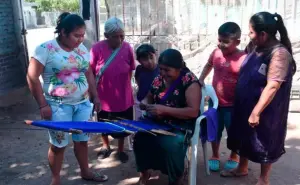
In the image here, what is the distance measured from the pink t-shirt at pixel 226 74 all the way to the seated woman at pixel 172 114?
1.81ft

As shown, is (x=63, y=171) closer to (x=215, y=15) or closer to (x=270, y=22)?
(x=270, y=22)

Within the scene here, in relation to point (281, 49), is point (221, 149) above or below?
below

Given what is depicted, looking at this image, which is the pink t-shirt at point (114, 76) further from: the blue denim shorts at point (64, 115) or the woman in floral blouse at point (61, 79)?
the blue denim shorts at point (64, 115)

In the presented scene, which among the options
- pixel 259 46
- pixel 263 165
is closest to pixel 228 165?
pixel 263 165

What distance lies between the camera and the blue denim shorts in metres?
2.84

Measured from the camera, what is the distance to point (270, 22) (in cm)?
268

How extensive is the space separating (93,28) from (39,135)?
1.78 metres

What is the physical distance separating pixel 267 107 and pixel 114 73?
162 cm

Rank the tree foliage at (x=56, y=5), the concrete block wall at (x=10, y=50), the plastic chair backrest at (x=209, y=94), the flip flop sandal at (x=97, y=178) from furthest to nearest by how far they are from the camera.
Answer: the tree foliage at (x=56, y=5) < the concrete block wall at (x=10, y=50) < the flip flop sandal at (x=97, y=178) < the plastic chair backrest at (x=209, y=94)

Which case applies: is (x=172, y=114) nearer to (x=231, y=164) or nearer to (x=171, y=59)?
(x=171, y=59)

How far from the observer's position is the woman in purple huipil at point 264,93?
8.67ft

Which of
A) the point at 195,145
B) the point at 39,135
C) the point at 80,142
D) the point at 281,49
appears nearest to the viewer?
the point at 281,49

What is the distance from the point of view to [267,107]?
2773 millimetres

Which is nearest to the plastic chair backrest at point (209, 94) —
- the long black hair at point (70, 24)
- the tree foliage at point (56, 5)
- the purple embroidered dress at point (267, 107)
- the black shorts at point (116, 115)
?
the purple embroidered dress at point (267, 107)
